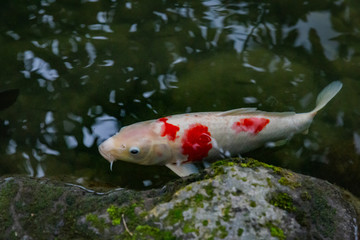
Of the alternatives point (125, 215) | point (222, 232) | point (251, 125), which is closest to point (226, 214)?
point (222, 232)

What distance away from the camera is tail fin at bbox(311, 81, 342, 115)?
438 centimetres

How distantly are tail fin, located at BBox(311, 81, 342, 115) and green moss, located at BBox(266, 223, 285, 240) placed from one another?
2105mm

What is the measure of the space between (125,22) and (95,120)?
1.49 m

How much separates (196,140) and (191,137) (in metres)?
0.06

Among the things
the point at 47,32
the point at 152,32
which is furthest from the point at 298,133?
the point at 47,32

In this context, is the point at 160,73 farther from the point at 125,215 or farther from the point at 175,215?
the point at 175,215

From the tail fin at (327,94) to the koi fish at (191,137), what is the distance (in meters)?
0.41

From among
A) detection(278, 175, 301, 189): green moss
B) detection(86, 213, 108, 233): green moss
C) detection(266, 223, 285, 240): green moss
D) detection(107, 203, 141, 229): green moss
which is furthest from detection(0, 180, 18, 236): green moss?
detection(278, 175, 301, 189): green moss

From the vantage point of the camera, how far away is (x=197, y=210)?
8.68 feet

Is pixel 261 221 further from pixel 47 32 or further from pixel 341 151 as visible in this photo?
pixel 47 32

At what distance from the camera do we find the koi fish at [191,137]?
155 inches

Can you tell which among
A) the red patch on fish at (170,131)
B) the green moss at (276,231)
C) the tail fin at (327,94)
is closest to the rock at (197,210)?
the green moss at (276,231)

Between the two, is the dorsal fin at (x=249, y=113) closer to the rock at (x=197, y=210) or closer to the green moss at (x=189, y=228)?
the rock at (x=197, y=210)

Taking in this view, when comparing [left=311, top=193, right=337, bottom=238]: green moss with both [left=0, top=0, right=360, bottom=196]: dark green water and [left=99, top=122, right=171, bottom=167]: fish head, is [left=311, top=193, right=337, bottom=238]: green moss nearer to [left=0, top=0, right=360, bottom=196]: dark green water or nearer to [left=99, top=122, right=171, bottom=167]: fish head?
[left=0, top=0, right=360, bottom=196]: dark green water
